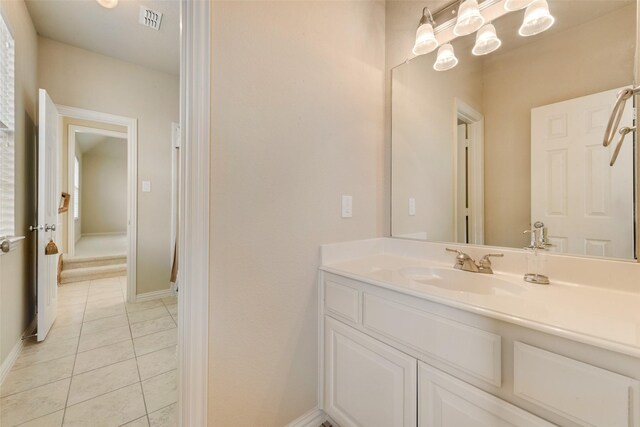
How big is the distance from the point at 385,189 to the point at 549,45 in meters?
0.98

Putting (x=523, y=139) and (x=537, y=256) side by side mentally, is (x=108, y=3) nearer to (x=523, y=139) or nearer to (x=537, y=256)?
(x=523, y=139)

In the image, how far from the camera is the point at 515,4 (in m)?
1.15

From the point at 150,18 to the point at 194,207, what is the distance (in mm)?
2217

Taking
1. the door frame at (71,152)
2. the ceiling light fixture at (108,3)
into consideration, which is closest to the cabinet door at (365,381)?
the ceiling light fixture at (108,3)

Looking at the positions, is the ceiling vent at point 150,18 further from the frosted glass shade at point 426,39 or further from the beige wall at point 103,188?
the beige wall at point 103,188

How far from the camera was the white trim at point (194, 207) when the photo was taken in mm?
950

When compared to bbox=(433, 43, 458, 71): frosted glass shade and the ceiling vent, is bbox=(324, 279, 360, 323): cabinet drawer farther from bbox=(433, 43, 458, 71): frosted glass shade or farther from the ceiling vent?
the ceiling vent

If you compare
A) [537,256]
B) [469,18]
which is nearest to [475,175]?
[537,256]

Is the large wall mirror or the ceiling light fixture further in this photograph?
the ceiling light fixture

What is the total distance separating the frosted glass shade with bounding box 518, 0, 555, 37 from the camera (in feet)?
3.54

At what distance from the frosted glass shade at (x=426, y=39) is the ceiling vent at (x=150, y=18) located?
6.88 feet

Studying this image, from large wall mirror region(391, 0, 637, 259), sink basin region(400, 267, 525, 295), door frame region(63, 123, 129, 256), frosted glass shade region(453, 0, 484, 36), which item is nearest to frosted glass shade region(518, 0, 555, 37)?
large wall mirror region(391, 0, 637, 259)

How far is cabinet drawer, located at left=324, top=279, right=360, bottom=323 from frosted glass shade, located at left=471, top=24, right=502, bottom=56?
1.33 meters

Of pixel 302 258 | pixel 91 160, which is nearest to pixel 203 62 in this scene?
pixel 302 258
